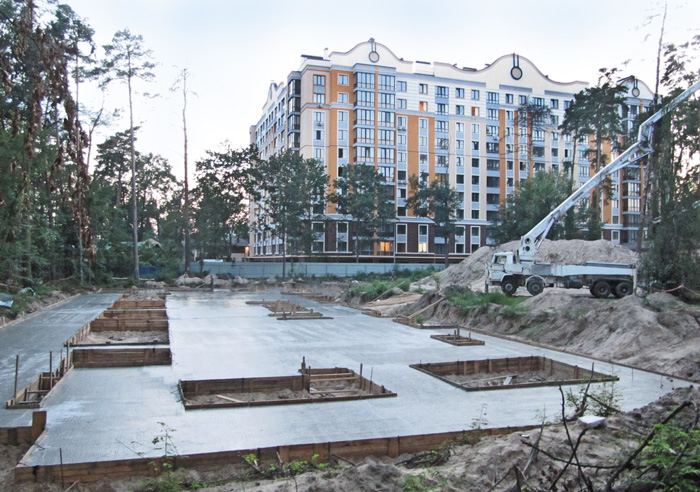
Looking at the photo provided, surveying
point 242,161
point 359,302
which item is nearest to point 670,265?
point 359,302

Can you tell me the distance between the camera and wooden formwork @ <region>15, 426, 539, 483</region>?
5.11 meters

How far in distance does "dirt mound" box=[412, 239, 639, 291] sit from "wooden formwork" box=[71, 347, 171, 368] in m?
16.8

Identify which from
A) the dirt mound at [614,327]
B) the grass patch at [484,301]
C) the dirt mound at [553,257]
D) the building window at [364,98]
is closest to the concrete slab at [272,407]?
the dirt mound at [614,327]

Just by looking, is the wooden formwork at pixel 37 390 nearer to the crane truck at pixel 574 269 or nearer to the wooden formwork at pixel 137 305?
the wooden formwork at pixel 137 305

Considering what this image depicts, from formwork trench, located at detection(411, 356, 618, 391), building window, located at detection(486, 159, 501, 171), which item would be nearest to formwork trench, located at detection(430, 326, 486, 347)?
formwork trench, located at detection(411, 356, 618, 391)

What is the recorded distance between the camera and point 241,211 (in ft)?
168

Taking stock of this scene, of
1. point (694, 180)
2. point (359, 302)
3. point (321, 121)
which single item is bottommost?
point (359, 302)

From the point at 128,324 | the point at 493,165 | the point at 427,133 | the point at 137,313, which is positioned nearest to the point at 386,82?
the point at 427,133

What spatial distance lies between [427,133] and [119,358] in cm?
4884

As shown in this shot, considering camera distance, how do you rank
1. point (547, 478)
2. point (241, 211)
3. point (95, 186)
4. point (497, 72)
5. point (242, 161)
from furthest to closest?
point (497, 72), point (241, 211), point (242, 161), point (95, 186), point (547, 478)

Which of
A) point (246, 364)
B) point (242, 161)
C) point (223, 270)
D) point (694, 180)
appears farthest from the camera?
point (242, 161)

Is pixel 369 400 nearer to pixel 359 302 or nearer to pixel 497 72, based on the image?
pixel 359 302

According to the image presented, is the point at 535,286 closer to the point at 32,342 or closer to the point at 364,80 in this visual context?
the point at 32,342

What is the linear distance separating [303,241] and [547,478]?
137 feet
